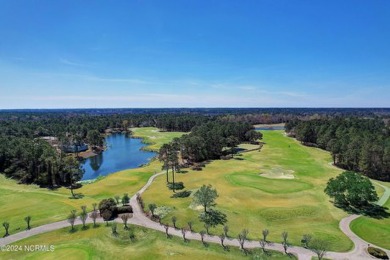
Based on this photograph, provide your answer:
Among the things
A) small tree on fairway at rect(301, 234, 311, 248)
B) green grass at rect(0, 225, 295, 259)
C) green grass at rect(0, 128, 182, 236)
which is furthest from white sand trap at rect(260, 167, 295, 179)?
green grass at rect(0, 225, 295, 259)

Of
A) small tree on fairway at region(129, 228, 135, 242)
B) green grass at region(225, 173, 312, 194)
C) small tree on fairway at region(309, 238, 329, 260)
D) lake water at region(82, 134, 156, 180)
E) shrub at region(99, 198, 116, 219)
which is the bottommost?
lake water at region(82, 134, 156, 180)

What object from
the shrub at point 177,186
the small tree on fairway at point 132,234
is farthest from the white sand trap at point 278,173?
the small tree on fairway at point 132,234

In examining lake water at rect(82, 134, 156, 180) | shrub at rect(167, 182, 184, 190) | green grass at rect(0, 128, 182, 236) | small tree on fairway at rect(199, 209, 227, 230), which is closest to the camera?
small tree on fairway at rect(199, 209, 227, 230)

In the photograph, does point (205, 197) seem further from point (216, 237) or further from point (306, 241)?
point (306, 241)

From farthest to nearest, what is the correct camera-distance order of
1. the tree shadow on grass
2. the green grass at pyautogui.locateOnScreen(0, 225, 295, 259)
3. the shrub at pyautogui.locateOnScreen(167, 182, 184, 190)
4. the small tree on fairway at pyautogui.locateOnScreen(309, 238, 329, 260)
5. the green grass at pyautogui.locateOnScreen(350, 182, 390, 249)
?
1. the shrub at pyautogui.locateOnScreen(167, 182, 184, 190)
2. the tree shadow on grass
3. the green grass at pyautogui.locateOnScreen(350, 182, 390, 249)
4. the green grass at pyautogui.locateOnScreen(0, 225, 295, 259)
5. the small tree on fairway at pyautogui.locateOnScreen(309, 238, 329, 260)

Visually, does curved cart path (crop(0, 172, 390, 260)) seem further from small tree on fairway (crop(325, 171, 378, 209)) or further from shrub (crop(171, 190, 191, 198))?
shrub (crop(171, 190, 191, 198))

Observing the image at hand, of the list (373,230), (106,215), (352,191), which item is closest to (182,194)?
(106,215)
